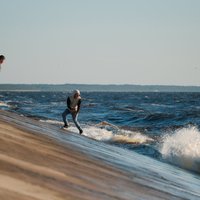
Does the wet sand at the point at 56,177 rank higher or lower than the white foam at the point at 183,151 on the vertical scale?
higher

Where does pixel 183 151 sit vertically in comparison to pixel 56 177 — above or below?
below

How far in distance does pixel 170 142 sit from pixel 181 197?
437 inches

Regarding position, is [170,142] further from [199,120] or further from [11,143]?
[199,120]

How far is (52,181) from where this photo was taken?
16.7ft

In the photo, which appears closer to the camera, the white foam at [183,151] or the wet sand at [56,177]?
the wet sand at [56,177]

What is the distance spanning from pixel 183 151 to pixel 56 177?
10.5 metres

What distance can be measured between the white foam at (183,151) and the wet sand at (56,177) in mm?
6517

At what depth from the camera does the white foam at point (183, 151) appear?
556 inches

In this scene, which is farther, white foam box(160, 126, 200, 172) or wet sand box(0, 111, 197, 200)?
white foam box(160, 126, 200, 172)

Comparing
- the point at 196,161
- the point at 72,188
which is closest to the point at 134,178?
the point at 72,188

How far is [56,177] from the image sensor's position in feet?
17.6

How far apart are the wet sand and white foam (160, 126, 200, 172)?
652cm

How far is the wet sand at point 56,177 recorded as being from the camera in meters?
4.50

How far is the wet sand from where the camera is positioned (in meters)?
4.50
